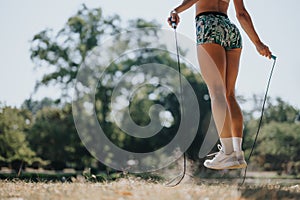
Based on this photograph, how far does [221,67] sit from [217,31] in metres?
0.30

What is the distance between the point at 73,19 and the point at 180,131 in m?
9.59

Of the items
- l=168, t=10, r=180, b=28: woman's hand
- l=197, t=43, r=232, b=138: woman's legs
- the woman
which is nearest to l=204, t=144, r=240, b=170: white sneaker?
the woman

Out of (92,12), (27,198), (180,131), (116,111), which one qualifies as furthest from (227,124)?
(92,12)

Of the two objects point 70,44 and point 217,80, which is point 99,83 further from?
point 217,80

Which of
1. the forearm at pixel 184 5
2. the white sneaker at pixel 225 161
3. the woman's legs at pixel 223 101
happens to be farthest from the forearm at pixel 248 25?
the white sneaker at pixel 225 161

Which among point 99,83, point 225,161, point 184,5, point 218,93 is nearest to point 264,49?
point 218,93

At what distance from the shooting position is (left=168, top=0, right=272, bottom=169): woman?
10.9 ft

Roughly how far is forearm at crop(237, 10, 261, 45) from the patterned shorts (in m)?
0.14

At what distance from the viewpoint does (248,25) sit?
11.9ft

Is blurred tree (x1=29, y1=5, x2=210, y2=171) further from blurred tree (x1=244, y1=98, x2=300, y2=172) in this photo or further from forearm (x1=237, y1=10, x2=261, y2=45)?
forearm (x1=237, y1=10, x2=261, y2=45)

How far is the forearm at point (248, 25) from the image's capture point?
362cm

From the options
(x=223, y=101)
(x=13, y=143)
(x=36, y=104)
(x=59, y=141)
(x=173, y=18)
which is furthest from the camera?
(x=36, y=104)

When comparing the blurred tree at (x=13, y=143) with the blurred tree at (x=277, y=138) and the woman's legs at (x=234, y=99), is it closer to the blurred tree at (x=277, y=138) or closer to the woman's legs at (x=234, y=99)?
the blurred tree at (x=277, y=138)

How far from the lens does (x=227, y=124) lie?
333cm
